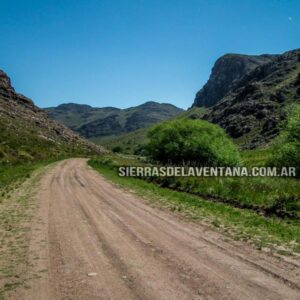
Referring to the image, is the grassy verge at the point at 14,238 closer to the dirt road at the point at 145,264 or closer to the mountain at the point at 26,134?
the dirt road at the point at 145,264

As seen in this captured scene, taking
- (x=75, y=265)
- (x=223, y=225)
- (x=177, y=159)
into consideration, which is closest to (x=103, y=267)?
(x=75, y=265)

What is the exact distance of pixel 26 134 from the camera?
3888 inches

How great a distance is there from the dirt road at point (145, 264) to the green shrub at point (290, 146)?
74.1ft

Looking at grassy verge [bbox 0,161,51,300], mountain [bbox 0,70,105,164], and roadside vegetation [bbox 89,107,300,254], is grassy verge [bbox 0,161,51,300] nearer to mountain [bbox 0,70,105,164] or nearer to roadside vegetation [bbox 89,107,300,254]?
roadside vegetation [bbox 89,107,300,254]

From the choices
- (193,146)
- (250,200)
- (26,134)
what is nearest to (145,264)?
(250,200)

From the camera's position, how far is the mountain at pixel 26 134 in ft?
247

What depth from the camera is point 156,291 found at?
7.39m

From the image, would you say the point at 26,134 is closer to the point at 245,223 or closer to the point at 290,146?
the point at 290,146

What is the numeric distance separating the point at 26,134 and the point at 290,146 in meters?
79.3

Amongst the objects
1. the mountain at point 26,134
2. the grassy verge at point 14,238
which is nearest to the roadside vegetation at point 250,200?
the grassy verge at point 14,238

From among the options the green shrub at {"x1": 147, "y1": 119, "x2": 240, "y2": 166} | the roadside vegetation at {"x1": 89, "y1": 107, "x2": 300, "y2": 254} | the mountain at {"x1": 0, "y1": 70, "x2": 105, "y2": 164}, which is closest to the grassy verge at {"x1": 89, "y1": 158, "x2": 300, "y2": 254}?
the roadside vegetation at {"x1": 89, "y1": 107, "x2": 300, "y2": 254}

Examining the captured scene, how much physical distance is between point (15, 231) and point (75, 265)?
5019mm

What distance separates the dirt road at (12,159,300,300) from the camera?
741 centimetres

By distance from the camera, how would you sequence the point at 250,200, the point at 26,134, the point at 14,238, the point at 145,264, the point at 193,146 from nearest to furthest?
the point at 145,264, the point at 14,238, the point at 250,200, the point at 193,146, the point at 26,134
